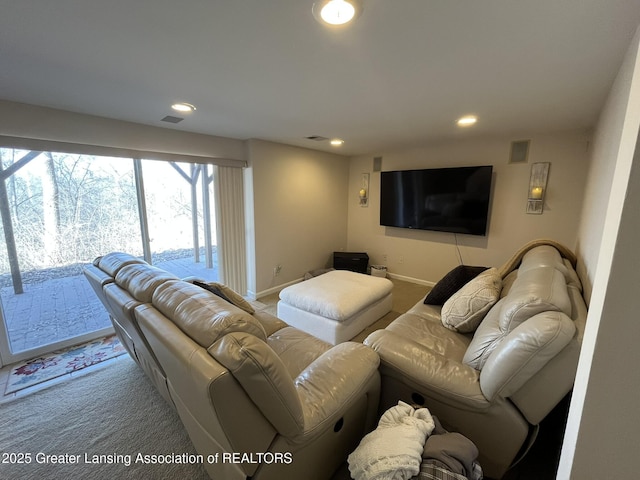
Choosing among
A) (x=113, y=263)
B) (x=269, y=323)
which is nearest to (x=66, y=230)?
(x=113, y=263)

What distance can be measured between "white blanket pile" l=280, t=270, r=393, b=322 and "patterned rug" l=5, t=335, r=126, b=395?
1721mm

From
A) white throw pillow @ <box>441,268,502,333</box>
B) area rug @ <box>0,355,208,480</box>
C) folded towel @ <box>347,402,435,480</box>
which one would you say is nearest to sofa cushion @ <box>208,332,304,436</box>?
folded towel @ <box>347,402,435,480</box>

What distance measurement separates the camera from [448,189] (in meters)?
3.67

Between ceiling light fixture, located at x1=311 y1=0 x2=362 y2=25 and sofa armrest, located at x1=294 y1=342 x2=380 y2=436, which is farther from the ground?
ceiling light fixture, located at x1=311 y1=0 x2=362 y2=25

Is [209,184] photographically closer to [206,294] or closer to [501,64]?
[206,294]

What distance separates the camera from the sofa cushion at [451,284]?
2268 millimetres

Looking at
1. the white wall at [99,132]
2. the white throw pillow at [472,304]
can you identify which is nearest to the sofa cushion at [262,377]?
the white throw pillow at [472,304]

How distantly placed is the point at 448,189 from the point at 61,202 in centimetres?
437

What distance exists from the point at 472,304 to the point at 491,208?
2.31 meters

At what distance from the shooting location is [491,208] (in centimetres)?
355

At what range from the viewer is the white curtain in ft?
11.1

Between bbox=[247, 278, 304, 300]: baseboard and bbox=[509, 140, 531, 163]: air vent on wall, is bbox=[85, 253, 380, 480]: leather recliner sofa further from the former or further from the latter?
bbox=[509, 140, 531, 163]: air vent on wall

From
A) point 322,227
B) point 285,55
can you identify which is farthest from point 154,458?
point 322,227

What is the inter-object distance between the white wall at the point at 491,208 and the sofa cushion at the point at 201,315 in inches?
140
